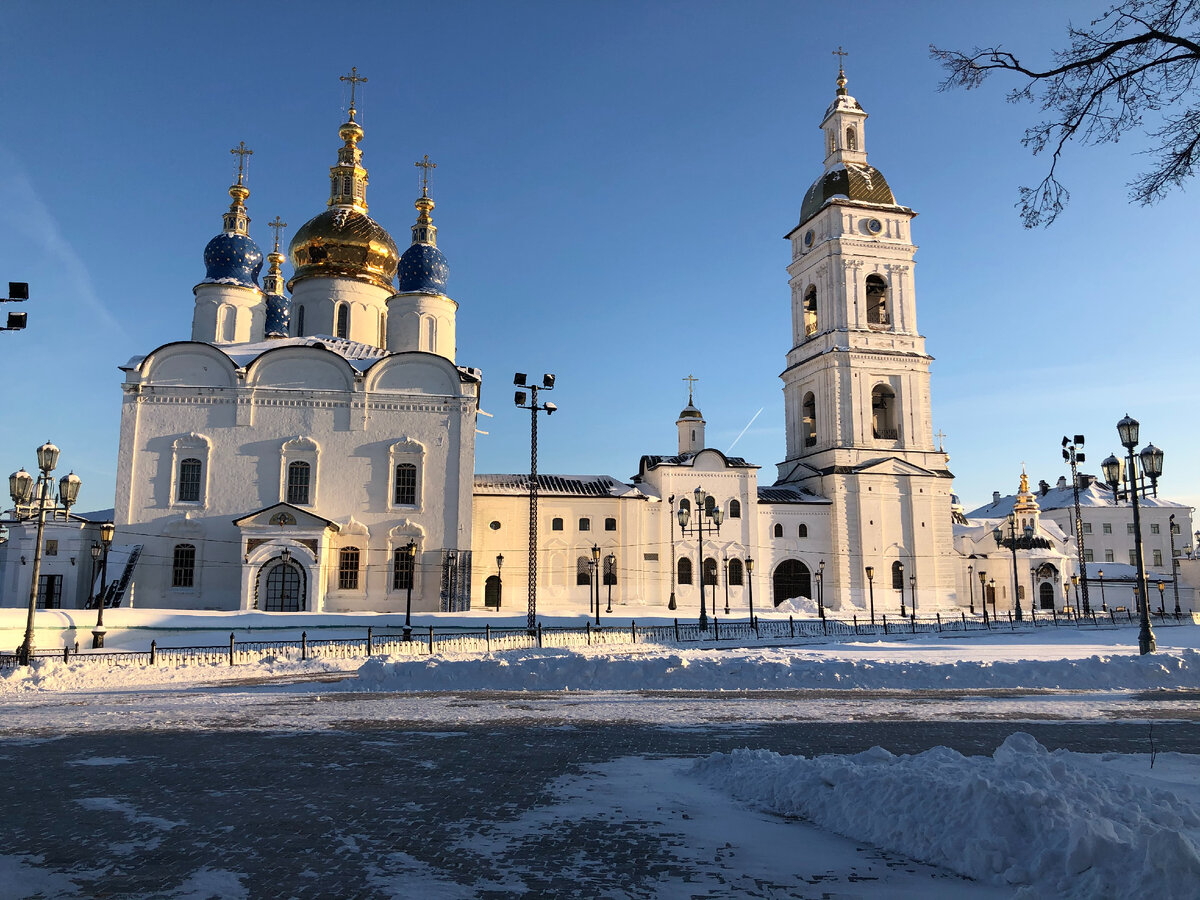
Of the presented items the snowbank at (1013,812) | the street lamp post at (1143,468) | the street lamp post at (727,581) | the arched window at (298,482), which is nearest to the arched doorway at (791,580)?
the street lamp post at (727,581)

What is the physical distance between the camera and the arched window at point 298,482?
1371 inches

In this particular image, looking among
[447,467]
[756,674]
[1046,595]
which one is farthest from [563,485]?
[1046,595]

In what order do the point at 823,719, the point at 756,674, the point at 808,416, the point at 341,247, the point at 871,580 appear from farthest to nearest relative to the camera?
the point at 808,416, the point at 871,580, the point at 341,247, the point at 756,674, the point at 823,719

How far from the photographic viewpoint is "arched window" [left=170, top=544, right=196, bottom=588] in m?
33.2

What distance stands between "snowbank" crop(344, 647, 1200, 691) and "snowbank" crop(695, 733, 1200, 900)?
8550mm

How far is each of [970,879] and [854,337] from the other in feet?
144

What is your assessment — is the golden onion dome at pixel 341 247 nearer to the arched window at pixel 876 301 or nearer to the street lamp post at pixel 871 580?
the arched window at pixel 876 301

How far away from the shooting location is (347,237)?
130 feet

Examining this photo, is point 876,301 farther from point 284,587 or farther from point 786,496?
point 284,587

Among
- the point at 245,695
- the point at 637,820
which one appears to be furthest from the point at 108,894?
the point at 245,695

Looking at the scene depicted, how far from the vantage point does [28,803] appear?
661 cm

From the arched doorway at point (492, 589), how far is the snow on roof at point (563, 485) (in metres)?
3.91

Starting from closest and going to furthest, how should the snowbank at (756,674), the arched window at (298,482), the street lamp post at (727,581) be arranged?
the snowbank at (756,674), the arched window at (298,482), the street lamp post at (727,581)

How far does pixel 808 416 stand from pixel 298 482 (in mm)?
27898
